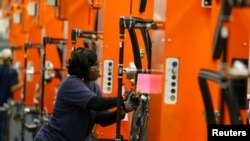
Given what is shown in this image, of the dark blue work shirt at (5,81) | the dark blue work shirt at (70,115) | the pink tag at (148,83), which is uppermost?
the pink tag at (148,83)

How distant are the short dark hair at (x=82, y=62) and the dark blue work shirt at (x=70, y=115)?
0.24 feet

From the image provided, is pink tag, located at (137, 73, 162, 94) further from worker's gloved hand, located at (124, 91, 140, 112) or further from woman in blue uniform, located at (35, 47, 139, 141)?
woman in blue uniform, located at (35, 47, 139, 141)

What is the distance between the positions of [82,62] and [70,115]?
1.87ft

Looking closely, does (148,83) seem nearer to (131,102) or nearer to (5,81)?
(131,102)

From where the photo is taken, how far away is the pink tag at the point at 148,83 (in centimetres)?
586

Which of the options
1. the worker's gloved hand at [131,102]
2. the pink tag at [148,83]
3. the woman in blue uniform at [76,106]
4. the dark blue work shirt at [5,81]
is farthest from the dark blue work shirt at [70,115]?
the dark blue work shirt at [5,81]

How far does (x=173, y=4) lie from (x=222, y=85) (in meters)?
1.81

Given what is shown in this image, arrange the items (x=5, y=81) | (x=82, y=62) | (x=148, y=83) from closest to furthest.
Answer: (x=148, y=83) → (x=82, y=62) → (x=5, y=81)

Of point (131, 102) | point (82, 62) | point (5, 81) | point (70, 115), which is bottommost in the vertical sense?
point (5, 81)

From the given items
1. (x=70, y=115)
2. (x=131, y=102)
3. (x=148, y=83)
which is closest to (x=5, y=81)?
(x=70, y=115)

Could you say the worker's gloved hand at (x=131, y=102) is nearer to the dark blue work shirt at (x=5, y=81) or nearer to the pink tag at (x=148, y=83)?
the pink tag at (x=148, y=83)

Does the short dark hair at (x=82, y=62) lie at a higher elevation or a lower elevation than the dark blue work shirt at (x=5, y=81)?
higher

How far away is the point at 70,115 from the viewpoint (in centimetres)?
682

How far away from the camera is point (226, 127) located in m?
4.64
